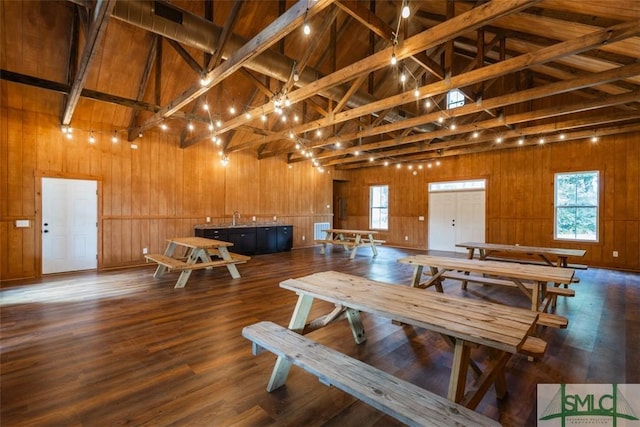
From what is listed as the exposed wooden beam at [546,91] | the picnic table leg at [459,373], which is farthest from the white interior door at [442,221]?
the picnic table leg at [459,373]

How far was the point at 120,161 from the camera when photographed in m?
6.36

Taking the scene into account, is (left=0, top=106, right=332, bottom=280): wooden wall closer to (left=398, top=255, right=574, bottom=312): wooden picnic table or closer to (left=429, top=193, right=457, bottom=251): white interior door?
(left=429, top=193, right=457, bottom=251): white interior door

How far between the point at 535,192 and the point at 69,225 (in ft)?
36.3

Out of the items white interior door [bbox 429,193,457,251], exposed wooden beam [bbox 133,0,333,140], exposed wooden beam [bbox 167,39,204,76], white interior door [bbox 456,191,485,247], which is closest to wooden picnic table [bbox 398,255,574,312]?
exposed wooden beam [bbox 133,0,333,140]

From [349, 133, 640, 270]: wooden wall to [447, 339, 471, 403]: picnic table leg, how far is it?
7.61 metres

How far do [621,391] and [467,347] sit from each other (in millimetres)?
1475

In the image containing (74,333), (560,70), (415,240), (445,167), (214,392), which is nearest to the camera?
(214,392)

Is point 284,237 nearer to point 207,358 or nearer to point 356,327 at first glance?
point 356,327

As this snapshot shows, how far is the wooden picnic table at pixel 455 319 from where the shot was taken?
4.83 feet

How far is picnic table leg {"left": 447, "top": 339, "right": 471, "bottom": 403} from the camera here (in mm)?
1593

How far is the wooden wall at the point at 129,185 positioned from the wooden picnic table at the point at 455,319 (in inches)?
230

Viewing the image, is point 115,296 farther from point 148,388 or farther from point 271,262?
point 271,262

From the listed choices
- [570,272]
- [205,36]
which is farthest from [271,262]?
[570,272]

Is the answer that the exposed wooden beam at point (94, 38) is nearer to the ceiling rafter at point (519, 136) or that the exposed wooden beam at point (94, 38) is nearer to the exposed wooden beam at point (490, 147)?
the ceiling rafter at point (519, 136)
